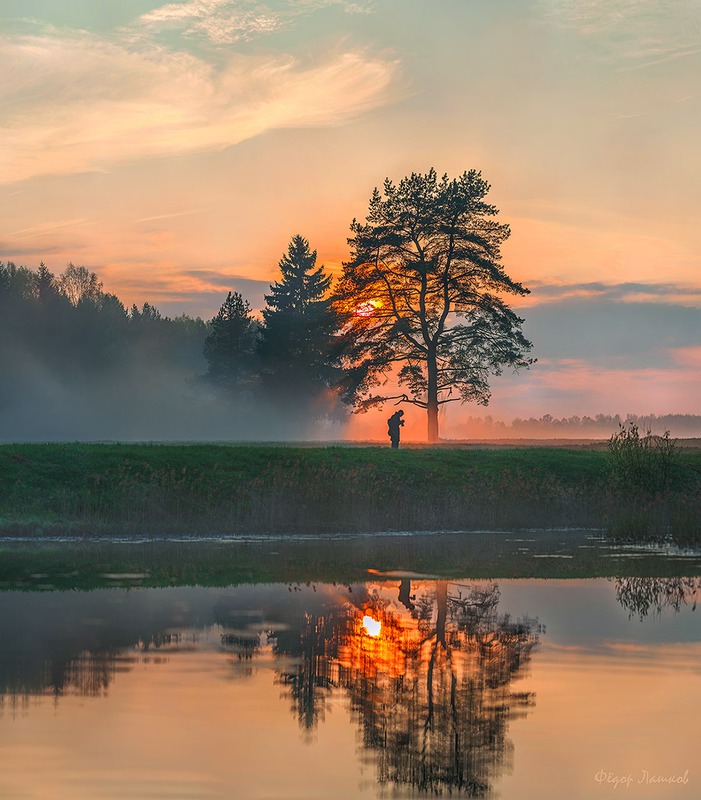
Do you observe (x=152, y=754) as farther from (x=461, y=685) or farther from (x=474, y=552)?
(x=474, y=552)

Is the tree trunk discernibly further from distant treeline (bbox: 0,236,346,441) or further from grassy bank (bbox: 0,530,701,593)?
grassy bank (bbox: 0,530,701,593)

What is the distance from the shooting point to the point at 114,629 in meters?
17.7

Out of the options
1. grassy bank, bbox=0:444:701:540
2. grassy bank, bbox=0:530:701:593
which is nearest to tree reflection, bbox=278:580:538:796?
grassy bank, bbox=0:530:701:593

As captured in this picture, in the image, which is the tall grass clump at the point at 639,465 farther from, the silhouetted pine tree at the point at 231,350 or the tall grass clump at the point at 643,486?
the silhouetted pine tree at the point at 231,350

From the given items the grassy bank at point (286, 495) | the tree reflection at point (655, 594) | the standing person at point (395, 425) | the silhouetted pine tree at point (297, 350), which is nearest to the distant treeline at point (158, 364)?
the silhouetted pine tree at point (297, 350)

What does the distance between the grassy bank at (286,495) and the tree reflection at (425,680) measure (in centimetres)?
1331

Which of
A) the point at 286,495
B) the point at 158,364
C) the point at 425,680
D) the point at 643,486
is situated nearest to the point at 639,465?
the point at 643,486

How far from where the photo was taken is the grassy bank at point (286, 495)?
33969mm

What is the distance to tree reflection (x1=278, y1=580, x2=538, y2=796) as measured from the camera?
34.5 ft

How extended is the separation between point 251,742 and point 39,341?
117 metres

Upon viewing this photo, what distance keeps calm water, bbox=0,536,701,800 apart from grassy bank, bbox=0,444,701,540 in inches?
487

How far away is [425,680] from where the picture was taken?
13930mm

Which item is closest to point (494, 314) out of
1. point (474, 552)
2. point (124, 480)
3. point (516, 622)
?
point (124, 480)

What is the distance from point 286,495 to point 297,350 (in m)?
57.5
